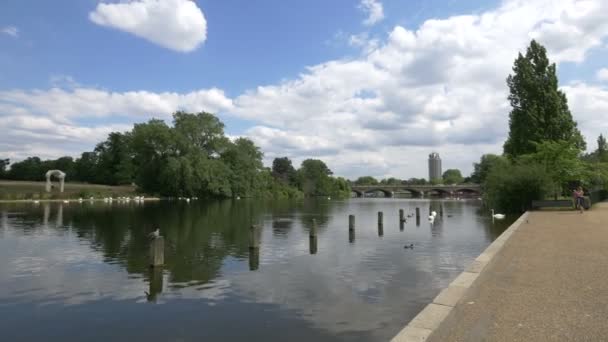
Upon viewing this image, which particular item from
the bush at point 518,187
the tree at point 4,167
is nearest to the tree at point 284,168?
the tree at point 4,167

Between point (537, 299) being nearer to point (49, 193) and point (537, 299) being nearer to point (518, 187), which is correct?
point (518, 187)

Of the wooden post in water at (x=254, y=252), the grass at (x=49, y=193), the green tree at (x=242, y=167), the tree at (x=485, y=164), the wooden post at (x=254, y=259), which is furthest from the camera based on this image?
the green tree at (x=242, y=167)

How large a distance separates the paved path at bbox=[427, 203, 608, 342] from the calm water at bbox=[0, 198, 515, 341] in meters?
1.48

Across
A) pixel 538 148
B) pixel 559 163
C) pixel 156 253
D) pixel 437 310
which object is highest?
pixel 538 148

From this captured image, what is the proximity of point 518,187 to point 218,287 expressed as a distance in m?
29.5

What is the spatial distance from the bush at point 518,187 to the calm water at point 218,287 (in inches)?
623

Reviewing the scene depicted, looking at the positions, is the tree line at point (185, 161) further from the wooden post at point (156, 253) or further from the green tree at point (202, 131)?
the wooden post at point (156, 253)

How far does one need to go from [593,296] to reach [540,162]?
31.9 metres

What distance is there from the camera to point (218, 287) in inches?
424

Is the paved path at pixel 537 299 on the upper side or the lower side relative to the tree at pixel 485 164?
lower

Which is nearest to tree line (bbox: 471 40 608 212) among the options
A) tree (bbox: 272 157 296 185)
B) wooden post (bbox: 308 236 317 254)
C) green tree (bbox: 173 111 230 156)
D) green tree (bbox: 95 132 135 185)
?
wooden post (bbox: 308 236 317 254)

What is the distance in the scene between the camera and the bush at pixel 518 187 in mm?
32188

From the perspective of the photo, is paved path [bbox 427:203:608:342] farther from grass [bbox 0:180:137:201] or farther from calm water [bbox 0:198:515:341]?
grass [bbox 0:180:137:201]

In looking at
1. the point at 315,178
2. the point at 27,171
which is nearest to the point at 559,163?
the point at 315,178
